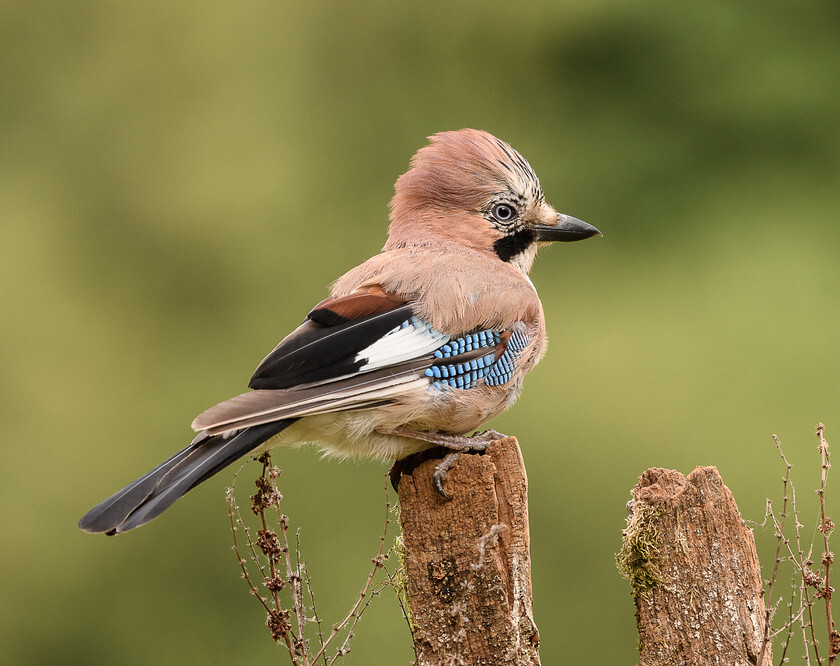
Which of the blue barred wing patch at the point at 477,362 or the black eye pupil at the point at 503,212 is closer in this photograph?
the blue barred wing patch at the point at 477,362

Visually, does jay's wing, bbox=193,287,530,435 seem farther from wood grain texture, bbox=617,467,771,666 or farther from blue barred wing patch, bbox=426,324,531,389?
wood grain texture, bbox=617,467,771,666

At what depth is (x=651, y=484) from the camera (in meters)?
2.46

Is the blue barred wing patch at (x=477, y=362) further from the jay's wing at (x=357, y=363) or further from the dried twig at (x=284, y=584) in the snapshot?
the dried twig at (x=284, y=584)

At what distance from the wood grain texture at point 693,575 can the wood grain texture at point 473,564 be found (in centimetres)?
27

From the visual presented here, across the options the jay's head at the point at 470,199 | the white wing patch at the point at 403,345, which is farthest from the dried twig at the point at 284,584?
the jay's head at the point at 470,199


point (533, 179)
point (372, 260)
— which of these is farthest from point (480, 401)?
point (533, 179)

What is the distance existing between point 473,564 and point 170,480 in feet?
2.42

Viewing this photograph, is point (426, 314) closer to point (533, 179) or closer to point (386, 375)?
point (386, 375)

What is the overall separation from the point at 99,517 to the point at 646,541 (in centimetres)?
127

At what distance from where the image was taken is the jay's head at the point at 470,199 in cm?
342

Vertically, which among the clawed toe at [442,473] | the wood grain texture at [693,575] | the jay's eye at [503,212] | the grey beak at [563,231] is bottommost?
the wood grain texture at [693,575]

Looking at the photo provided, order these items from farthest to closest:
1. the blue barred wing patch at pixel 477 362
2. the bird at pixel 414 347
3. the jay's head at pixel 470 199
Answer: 1. the jay's head at pixel 470 199
2. the blue barred wing patch at pixel 477 362
3. the bird at pixel 414 347

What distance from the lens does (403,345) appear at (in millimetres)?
2762

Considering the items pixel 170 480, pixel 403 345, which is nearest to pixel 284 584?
pixel 170 480
